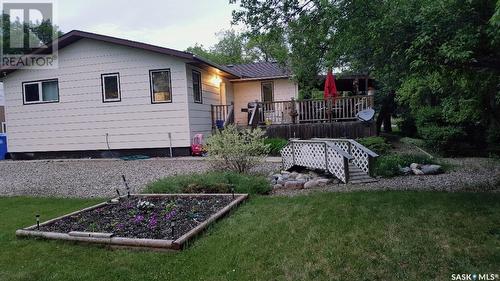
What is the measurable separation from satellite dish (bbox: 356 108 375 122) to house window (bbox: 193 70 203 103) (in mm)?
5961

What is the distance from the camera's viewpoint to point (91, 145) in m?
13.8

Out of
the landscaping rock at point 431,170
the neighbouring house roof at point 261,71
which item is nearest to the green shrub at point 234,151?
the landscaping rock at point 431,170

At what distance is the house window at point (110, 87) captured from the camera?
13.3 meters

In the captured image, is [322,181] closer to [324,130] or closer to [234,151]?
[234,151]

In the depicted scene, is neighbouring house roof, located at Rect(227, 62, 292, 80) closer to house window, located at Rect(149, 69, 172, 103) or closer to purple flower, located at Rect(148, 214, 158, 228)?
house window, located at Rect(149, 69, 172, 103)

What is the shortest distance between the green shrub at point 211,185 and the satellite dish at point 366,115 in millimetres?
6397

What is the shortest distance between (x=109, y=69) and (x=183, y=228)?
10567 millimetres

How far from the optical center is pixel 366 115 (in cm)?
1205

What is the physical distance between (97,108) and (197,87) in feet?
12.6

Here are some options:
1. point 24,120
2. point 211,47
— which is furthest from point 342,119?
point 211,47

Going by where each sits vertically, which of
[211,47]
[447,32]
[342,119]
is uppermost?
[211,47]

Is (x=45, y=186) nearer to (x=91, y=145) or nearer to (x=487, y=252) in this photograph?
(x=91, y=145)

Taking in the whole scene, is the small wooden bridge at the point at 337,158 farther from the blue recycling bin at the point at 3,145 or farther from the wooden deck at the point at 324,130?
the blue recycling bin at the point at 3,145

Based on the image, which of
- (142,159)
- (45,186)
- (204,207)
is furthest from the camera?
(142,159)
